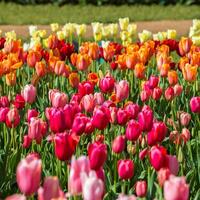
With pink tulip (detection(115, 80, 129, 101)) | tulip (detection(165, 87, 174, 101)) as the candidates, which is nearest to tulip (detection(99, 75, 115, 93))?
pink tulip (detection(115, 80, 129, 101))

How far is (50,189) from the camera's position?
6.91 ft

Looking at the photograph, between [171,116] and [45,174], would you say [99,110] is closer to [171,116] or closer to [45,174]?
[45,174]

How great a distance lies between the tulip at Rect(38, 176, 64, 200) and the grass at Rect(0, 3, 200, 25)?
40.8ft

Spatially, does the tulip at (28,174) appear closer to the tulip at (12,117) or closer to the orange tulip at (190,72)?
the tulip at (12,117)

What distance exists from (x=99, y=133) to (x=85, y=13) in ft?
40.5

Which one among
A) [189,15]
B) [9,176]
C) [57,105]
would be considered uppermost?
[57,105]

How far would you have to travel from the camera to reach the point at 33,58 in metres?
5.32

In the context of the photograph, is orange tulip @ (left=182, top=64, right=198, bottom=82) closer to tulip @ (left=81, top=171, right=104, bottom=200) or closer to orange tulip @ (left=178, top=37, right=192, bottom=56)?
orange tulip @ (left=178, top=37, right=192, bottom=56)

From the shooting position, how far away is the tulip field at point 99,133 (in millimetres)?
2205

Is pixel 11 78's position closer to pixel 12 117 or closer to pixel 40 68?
pixel 40 68

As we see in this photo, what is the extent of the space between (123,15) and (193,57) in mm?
10485

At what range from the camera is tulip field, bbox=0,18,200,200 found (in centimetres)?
221

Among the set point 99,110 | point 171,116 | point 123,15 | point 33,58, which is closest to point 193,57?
point 171,116

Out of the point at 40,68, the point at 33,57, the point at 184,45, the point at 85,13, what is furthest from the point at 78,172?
the point at 85,13
